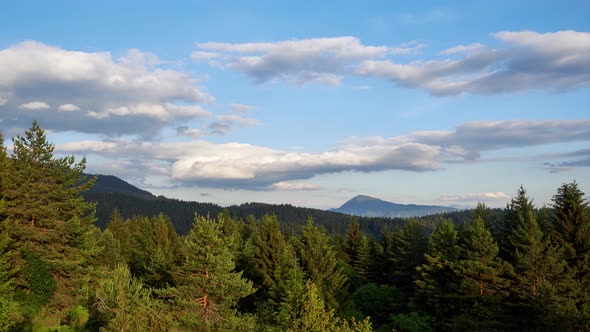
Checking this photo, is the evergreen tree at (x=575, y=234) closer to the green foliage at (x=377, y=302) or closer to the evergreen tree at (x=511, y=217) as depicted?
the evergreen tree at (x=511, y=217)

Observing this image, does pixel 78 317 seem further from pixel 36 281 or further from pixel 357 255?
pixel 357 255

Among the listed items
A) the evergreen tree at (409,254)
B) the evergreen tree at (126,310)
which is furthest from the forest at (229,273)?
the evergreen tree at (409,254)

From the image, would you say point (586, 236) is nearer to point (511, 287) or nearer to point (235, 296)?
point (511, 287)

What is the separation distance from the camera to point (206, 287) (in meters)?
30.9

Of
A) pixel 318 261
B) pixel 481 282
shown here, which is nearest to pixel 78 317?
pixel 318 261

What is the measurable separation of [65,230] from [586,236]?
46.2m

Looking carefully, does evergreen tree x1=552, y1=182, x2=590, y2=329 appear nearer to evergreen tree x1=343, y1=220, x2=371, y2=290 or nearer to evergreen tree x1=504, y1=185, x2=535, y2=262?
evergreen tree x1=504, y1=185, x2=535, y2=262

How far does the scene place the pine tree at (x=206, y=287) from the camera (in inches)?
1204

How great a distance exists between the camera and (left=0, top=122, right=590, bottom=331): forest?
30578 mm

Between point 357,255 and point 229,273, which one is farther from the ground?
point 229,273

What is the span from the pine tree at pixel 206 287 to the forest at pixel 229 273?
0.30 ft

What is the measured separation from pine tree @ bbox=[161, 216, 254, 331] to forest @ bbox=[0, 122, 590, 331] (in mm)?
92

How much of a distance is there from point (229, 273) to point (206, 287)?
1.99 metres

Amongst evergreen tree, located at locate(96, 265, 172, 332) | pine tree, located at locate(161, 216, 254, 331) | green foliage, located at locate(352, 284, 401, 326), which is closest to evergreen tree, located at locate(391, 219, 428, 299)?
green foliage, located at locate(352, 284, 401, 326)
